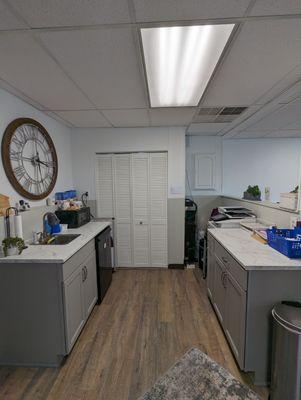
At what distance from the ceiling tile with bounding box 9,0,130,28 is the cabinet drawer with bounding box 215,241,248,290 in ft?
6.02

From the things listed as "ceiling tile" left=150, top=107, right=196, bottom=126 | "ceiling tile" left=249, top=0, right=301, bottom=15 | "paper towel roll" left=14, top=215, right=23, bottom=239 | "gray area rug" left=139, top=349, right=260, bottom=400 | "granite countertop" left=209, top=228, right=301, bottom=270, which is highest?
→ "ceiling tile" left=249, top=0, right=301, bottom=15

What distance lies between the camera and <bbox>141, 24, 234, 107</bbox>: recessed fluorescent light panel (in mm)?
1353

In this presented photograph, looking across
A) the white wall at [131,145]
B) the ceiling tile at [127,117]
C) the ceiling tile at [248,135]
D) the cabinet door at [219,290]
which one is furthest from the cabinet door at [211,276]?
the ceiling tile at [248,135]

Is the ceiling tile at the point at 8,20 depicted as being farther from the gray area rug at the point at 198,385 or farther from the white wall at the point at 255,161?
the white wall at the point at 255,161

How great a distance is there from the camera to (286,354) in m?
1.43

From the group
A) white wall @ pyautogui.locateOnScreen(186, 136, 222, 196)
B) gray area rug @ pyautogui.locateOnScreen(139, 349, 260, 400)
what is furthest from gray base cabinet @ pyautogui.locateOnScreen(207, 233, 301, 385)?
white wall @ pyautogui.locateOnScreen(186, 136, 222, 196)

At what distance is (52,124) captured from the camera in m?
3.08

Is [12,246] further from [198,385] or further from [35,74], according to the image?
[198,385]

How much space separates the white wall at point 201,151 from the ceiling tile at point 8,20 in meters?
3.42

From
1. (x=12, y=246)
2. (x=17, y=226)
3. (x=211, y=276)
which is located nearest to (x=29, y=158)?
(x=17, y=226)

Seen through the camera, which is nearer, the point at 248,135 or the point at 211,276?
the point at 211,276

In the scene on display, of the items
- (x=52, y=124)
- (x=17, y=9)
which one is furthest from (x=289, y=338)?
(x=52, y=124)

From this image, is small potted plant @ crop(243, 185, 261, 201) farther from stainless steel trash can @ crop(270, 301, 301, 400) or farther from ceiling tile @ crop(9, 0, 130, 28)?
ceiling tile @ crop(9, 0, 130, 28)

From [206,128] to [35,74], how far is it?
2.71 metres
